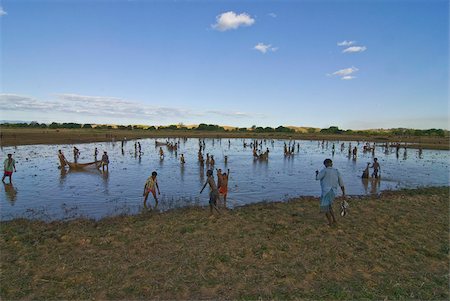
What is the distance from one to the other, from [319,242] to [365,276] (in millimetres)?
1863

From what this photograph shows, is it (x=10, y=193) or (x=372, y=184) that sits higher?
(x=10, y=193)

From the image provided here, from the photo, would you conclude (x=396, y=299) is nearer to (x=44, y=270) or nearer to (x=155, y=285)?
(x=155, y=285)

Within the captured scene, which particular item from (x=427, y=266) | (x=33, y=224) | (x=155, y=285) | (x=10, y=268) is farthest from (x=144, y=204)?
(x=427, y=266)

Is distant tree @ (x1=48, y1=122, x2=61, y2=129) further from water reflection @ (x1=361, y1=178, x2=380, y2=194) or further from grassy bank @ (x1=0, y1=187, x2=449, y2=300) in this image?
grassy bank @ (x1=0, y1=187, x2=449, y2=300)

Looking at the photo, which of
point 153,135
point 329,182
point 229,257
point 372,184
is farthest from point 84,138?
point 229,257

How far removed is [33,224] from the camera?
10711 mm

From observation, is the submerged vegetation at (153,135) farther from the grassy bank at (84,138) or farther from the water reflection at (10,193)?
the water reflection at (10,193)

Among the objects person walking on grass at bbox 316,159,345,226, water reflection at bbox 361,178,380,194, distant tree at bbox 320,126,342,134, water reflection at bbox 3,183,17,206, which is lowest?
water reflection at bbox 361,178,380,194

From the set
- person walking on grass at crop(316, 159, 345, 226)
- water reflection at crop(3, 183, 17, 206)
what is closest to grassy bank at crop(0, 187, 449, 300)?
person walking on grass at crop(316, 159, 345, 226)

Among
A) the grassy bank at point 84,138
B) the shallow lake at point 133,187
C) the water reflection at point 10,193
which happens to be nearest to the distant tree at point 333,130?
the grassy bank at point 84,138

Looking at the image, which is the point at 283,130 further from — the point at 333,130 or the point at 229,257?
the point at 229,257

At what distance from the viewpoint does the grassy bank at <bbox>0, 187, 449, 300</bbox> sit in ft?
20.6

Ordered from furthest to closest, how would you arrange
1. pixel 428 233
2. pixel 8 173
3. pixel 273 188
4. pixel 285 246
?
1. pixel 273 188
2. pixel 8 173
3. pixel 428 233
4. pixel 285 246

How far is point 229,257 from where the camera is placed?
25.6ft
